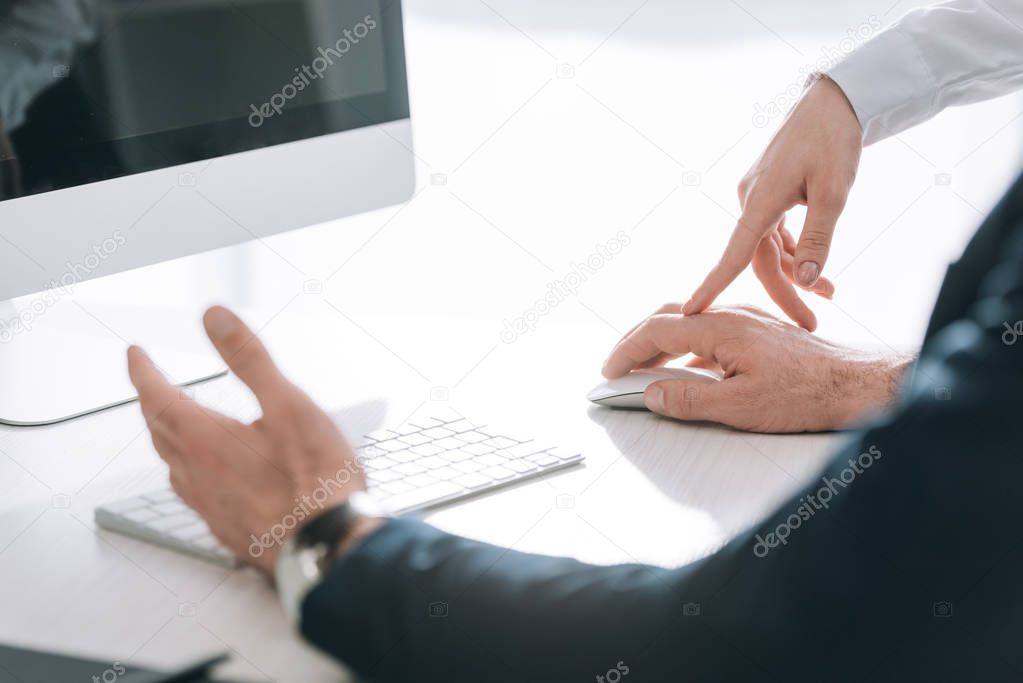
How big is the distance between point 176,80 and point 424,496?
19.4 inches

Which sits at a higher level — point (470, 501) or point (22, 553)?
point (470, 501)

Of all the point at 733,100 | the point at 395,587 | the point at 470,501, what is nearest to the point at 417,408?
the point at 470,501

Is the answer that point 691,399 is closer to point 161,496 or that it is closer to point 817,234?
Answer: point 817,234

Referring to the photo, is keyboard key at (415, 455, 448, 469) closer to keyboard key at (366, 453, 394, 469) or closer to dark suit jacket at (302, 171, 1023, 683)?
keyboard key at (366, 453, 394, 469)

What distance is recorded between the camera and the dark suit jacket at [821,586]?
56cm

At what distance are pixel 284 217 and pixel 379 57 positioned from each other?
21cm

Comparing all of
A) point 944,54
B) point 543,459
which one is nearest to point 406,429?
point 543,459

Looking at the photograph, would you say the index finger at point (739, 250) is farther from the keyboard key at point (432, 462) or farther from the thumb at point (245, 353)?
the thumb at point (245, 353)

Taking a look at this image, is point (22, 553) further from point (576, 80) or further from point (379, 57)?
point (576, 80)

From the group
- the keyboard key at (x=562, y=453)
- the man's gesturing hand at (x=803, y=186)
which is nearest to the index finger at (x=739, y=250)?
the man's gesturing hand at (x=803, y=186)

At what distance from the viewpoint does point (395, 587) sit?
0.58 meters

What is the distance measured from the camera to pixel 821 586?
58 centimetres

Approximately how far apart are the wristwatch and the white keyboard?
6 cm

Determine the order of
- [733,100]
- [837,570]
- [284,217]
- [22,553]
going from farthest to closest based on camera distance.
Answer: [733,100] → [284,217] → [22,553] → [837,570]
